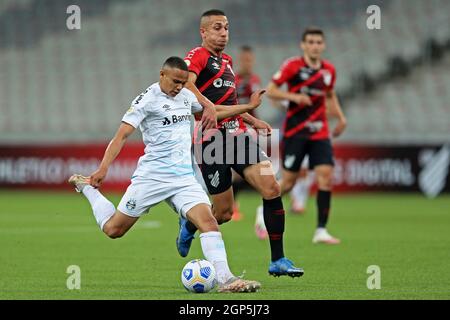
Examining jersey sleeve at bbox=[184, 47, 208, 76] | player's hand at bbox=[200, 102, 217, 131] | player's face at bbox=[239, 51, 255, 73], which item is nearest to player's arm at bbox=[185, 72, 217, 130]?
player's hand at bbox=[200, 102, 217, 131]

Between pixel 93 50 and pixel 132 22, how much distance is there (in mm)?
1315

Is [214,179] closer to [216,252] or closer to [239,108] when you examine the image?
[239,108]

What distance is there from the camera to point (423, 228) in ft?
47.3

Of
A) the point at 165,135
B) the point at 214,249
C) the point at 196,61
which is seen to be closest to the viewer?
the point at 214,249

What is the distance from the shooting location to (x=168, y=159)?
323 inches

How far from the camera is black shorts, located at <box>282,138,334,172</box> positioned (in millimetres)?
12617

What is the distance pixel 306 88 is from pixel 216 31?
396 cm

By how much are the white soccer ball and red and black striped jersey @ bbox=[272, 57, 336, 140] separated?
204 inches

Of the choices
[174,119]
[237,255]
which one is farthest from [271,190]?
[237,255]

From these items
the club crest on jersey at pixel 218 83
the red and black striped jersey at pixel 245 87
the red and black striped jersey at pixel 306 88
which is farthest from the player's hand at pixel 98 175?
the red and black striped jersey at pixel 245 87

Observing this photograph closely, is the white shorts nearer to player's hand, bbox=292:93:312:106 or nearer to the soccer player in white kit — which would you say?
the soccer player in white kit

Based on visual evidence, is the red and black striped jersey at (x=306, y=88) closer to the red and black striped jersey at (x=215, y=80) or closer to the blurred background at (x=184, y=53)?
the red and black striped jersey at (x=215, y=80)

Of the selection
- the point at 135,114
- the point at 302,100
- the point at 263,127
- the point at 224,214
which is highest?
the point at 302,100
